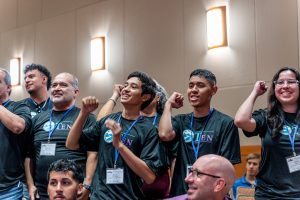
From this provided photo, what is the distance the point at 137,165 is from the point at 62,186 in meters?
0.46

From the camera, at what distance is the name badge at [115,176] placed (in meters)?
2.82

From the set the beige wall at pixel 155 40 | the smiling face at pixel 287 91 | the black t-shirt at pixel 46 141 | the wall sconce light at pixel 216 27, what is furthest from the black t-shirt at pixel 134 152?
the wall sconce light at pixel 216 27

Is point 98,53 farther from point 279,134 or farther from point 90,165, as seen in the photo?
point 279,134

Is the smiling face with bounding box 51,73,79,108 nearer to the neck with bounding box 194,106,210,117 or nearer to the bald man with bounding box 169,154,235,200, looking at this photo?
the neck with bounding box 194,106,210,117

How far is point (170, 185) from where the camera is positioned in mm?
3070

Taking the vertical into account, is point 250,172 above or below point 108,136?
below

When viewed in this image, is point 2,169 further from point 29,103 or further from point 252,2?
point 252,2

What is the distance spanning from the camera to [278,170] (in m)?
2.75

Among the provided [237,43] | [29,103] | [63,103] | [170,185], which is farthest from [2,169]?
[237,43]

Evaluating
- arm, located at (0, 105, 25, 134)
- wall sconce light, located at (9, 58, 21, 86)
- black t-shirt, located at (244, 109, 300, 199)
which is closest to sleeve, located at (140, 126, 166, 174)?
black t-shirt, located at (244, 109, 300, 199)

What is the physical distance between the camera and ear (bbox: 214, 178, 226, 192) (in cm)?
224

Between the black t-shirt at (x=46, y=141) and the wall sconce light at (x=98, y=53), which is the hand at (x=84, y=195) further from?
the wall sconce light at (x=98, y=53)

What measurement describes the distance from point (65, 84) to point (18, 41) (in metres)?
4.58

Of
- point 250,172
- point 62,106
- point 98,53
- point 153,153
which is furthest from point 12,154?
point 98,53
